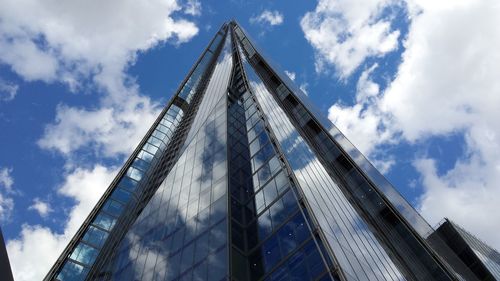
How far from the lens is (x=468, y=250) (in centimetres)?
6328

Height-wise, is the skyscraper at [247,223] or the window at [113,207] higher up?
the window at [113,207]

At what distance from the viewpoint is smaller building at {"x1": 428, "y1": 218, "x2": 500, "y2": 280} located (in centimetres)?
6041

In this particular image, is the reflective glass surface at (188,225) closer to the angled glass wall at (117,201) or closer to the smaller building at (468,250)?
the angled glass wall at (117,201)

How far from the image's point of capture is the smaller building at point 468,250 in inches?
2378

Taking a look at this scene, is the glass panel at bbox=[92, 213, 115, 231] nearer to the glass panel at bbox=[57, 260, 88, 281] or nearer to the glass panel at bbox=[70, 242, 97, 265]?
the glass panel at bbox=[70, 242, 97, 265]

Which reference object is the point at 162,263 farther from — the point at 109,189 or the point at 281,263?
the point at 109,189

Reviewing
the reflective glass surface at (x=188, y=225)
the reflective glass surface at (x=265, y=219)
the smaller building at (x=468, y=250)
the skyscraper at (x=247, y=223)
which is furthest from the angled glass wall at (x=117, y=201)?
the smaller building at (x=468, y=250)

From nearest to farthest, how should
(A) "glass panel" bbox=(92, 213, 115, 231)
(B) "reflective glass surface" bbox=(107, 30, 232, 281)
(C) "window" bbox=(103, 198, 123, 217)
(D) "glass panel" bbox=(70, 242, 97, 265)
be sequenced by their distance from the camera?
(B) "reflective glass surface" bbox=(107, 30, 232, 281) < (D) "glass panel" bbox=(70, 242, 97, 265) < (A) "glass panel" bbox=(92, 213, 115, 231) < (C) "window" bbox=(103, 198, 123, 217)

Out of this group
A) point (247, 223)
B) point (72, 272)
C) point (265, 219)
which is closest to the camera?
point (265, 219)

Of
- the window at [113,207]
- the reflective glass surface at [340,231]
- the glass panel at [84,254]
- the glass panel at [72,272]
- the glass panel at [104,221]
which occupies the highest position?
the window at [113,207]

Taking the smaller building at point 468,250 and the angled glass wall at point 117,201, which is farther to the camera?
the smaller building at point 468,250

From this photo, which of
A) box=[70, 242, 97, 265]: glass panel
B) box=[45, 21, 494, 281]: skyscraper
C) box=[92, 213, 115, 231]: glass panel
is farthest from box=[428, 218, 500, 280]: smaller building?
box=[70, 242, 97, 265]: glass panel

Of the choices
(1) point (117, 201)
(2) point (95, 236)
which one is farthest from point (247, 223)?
(1) point (117, 201)

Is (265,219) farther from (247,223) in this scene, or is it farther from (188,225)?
(188,225)
